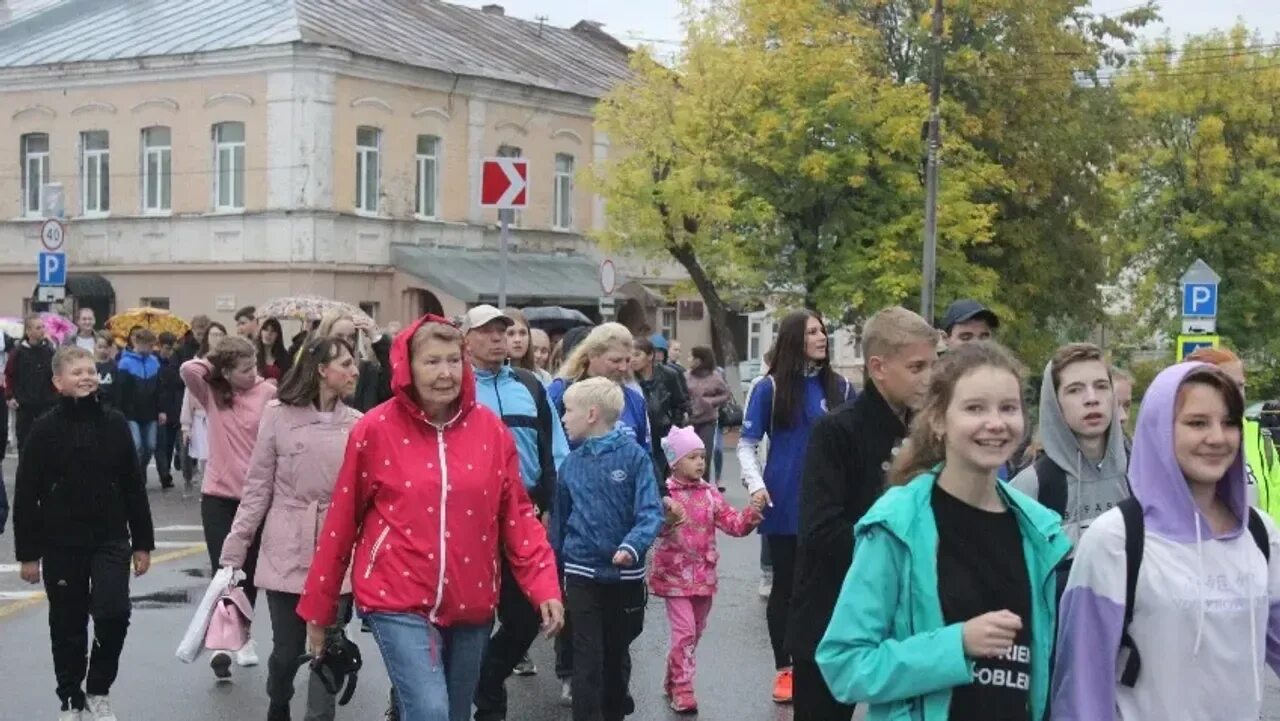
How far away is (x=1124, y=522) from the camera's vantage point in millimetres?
4395

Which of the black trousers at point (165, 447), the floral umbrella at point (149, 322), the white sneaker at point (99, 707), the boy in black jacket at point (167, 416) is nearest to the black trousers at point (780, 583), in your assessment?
the white sneaker at point (99, 707)

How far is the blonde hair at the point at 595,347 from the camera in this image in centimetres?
1008

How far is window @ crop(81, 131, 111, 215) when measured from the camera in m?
43.8

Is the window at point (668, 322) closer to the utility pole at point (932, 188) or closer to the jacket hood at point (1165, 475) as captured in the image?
the utility pole at point (932, 188)

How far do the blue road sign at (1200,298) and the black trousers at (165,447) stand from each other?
11.7m

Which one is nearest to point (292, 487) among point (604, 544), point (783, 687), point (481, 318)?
point (481, 318)

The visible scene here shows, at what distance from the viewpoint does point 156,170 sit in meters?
43.0

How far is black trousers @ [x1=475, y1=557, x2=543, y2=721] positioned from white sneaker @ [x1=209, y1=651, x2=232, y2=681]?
94.8 inches

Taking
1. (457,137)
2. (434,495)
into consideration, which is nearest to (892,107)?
(457,137)

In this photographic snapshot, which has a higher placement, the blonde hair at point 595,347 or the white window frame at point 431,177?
the white window frame at point 431,177

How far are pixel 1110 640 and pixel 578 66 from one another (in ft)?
157

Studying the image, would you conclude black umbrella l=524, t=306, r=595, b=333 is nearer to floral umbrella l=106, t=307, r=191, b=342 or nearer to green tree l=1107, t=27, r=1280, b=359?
floral umbrella l=106, t=307, r=191, b=342

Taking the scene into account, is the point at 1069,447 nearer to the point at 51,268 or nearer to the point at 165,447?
the point at 165,447

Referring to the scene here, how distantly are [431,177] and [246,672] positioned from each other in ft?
113
